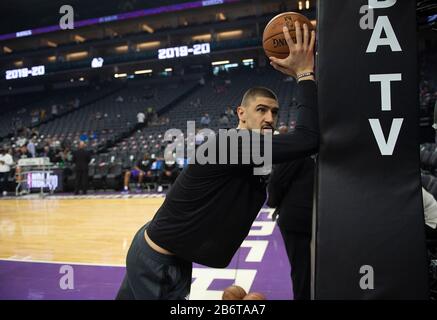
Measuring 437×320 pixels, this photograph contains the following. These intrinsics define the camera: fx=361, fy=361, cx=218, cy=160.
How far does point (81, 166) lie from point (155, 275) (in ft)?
38.6

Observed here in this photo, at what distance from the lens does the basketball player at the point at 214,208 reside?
4.87 feet

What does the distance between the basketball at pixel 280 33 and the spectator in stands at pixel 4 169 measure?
13912mm

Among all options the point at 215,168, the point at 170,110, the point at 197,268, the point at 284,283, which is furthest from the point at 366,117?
the point at 170,110

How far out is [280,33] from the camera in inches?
66.6

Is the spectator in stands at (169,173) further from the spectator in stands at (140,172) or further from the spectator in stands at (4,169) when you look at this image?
the spectator in stands at (4,169)

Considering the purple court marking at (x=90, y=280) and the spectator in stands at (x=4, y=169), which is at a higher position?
the spectator in stands at (x=4, y=169)

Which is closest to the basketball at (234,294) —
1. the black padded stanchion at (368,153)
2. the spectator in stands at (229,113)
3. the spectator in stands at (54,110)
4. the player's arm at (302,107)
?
the black padded stanchion at (368,153)

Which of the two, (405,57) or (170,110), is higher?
(170,110)

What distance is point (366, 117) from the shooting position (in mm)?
1448

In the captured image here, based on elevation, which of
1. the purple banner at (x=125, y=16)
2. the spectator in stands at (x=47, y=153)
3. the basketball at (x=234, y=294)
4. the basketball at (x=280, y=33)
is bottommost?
the basketball at (x=234, y=294)

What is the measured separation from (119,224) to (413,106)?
6.17 meters

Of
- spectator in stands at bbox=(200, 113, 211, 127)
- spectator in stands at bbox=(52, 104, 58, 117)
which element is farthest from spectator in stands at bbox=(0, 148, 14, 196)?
spectator in stands at bbox=(52, 104, 58, 117)

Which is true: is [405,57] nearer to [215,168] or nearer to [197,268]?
[215,168]
